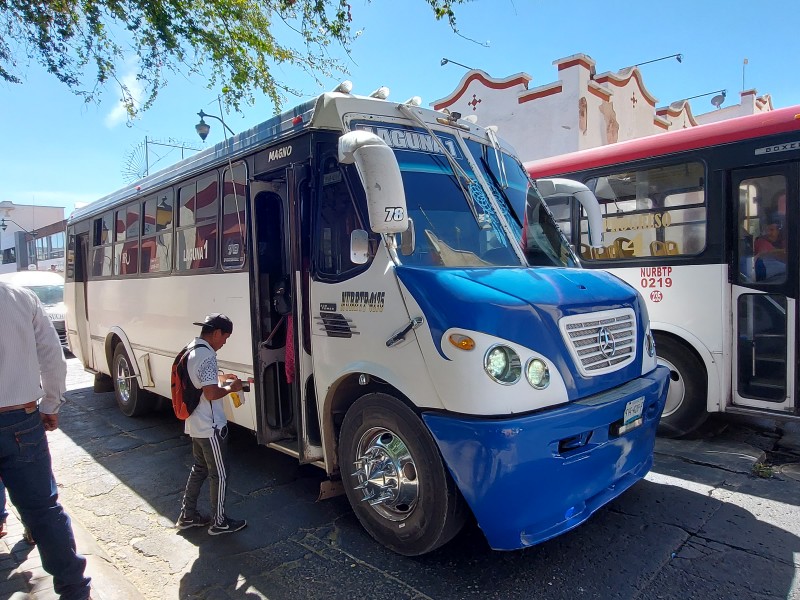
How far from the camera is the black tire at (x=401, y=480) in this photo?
330 centimetres

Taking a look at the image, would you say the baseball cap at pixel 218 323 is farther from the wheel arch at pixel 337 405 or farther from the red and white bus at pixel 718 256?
the red and white bus at pixel 718 256

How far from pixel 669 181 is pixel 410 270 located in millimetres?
3904

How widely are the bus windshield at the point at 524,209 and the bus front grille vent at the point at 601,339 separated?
0.70 meters

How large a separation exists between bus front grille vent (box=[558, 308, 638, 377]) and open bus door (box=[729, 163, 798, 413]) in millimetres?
2220

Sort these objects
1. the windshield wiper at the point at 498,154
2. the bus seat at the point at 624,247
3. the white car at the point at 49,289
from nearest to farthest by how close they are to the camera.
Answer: the windshield wiper at the point at 498,154 → the bus seat at the point at 624,247 → the white car at the point at 49,289

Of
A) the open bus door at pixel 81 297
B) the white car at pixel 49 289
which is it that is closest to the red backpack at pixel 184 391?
the open bus door at pixel 81 297

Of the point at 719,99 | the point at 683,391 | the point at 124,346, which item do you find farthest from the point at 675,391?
the point at 719,99

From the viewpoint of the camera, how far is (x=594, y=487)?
11.0 feet

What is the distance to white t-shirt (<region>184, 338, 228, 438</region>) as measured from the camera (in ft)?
12.6

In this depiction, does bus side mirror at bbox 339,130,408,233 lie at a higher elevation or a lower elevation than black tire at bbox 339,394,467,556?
higher

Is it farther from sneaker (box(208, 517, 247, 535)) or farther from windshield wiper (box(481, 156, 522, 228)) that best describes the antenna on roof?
sneaker (box(208, 517, 247, 535))

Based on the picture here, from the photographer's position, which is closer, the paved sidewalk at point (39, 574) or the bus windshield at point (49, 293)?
the paved sidewalk at point (39, 574)

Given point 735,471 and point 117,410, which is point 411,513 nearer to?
point 735,471

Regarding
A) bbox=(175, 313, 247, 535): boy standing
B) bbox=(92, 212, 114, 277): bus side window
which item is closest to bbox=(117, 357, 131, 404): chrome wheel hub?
bbox=(92, 212, 114, 277): bus side window
